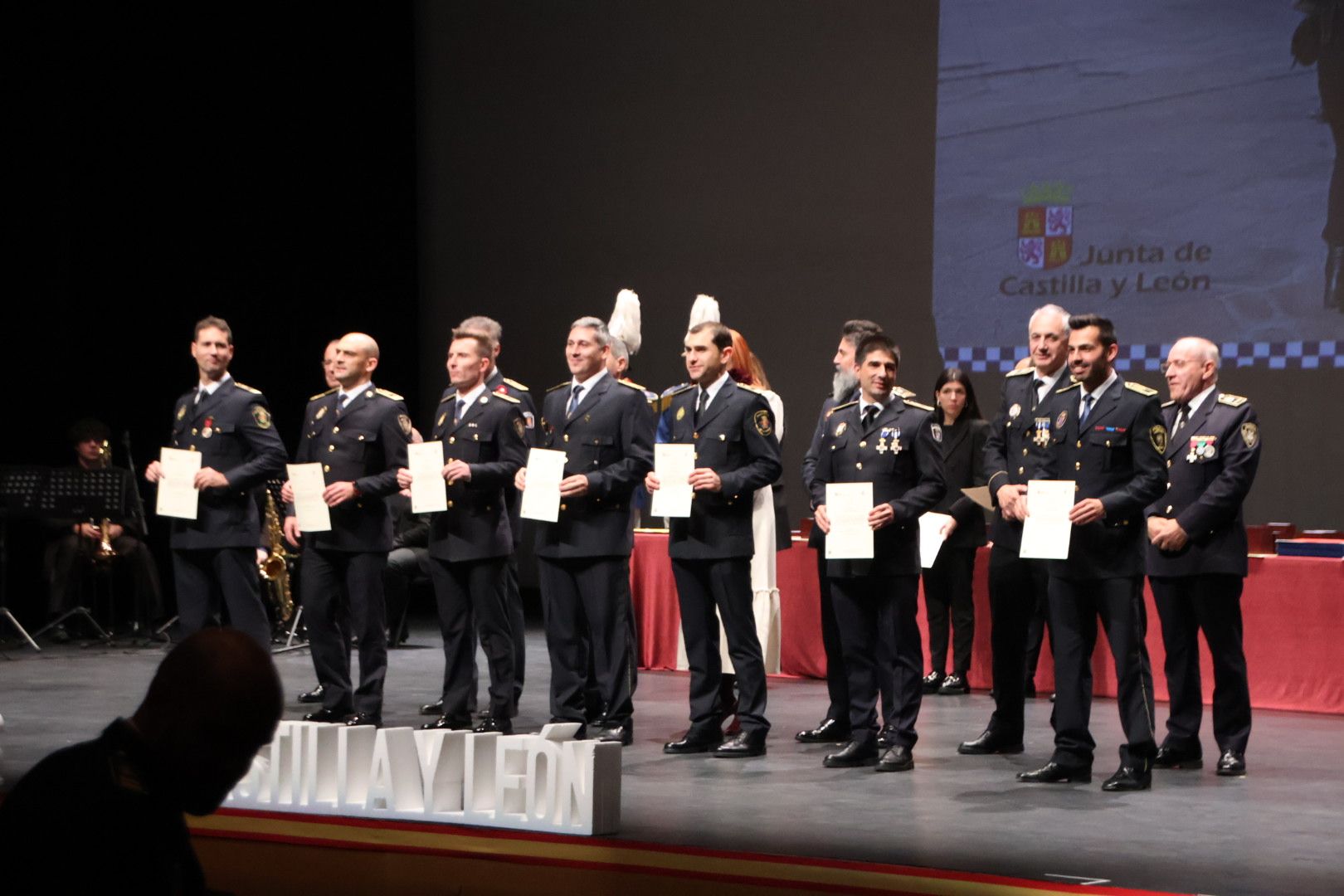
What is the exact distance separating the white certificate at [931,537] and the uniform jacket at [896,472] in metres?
1.99

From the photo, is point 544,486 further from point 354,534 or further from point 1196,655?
point 1196,655

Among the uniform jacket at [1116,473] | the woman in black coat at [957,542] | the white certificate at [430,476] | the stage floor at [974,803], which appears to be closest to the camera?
the stage floor at [974,803]

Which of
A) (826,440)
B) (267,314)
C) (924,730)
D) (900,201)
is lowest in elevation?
(924,730)

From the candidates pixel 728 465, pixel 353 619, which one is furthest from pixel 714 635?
pixel 353 619

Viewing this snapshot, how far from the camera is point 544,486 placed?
20.0 ft

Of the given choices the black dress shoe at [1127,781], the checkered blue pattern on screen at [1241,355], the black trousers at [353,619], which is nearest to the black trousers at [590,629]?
the black trousers at [353,619]

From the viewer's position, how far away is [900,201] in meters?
10.8

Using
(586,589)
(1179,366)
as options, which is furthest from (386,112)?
(1179,366)

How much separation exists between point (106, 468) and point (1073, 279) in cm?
585

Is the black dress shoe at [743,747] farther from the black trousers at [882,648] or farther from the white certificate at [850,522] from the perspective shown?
the white certificate at [850,522]

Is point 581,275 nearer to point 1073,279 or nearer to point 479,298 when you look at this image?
point 479,298

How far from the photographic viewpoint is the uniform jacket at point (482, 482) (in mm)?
6301

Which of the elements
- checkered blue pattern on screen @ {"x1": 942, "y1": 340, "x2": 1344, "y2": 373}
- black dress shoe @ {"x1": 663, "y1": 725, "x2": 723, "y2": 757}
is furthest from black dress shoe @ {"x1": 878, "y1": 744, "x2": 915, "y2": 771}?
checkered blue pattern on screen @ {"x1": 942, "y1": 340, "x2": 1344, "y2": 373}

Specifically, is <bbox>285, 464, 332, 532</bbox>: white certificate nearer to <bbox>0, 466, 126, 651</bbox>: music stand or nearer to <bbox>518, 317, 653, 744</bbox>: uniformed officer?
<bbox>518, 317, 653, 744</bbox>: uniformed officer
